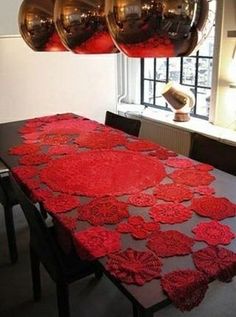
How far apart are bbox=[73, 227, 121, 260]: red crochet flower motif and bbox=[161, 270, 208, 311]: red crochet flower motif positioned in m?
0.25

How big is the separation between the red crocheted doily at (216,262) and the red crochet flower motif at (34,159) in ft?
4.11

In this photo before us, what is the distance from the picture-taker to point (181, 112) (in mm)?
3539

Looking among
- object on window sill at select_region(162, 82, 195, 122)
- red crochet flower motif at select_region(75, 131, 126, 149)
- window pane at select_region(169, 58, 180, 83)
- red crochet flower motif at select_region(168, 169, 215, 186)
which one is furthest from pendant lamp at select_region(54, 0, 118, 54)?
window pane at select_region(169, 58, 180, 83)

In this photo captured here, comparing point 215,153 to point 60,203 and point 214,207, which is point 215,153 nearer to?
point 214,207

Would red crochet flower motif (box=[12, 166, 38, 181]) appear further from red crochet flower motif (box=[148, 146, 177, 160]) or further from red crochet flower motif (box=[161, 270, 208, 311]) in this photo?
red crochet flower motif (box=[161, 270, 208, 311])

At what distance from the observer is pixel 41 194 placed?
172 centimetres

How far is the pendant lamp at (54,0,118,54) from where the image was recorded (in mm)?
1570

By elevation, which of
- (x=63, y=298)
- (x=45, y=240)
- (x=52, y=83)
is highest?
(x=52, y=83)

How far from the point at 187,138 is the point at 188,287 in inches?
95.3

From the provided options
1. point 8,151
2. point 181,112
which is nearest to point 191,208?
point 8,151

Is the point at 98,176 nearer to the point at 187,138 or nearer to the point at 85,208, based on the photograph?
the point at 85,208

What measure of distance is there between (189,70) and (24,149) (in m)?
2.17

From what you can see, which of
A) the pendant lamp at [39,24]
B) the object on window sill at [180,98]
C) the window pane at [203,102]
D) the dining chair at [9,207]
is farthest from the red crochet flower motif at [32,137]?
the window pane at [203,102]

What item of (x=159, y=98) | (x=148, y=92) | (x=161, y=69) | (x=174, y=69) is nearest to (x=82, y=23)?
(x=174, y=69)
